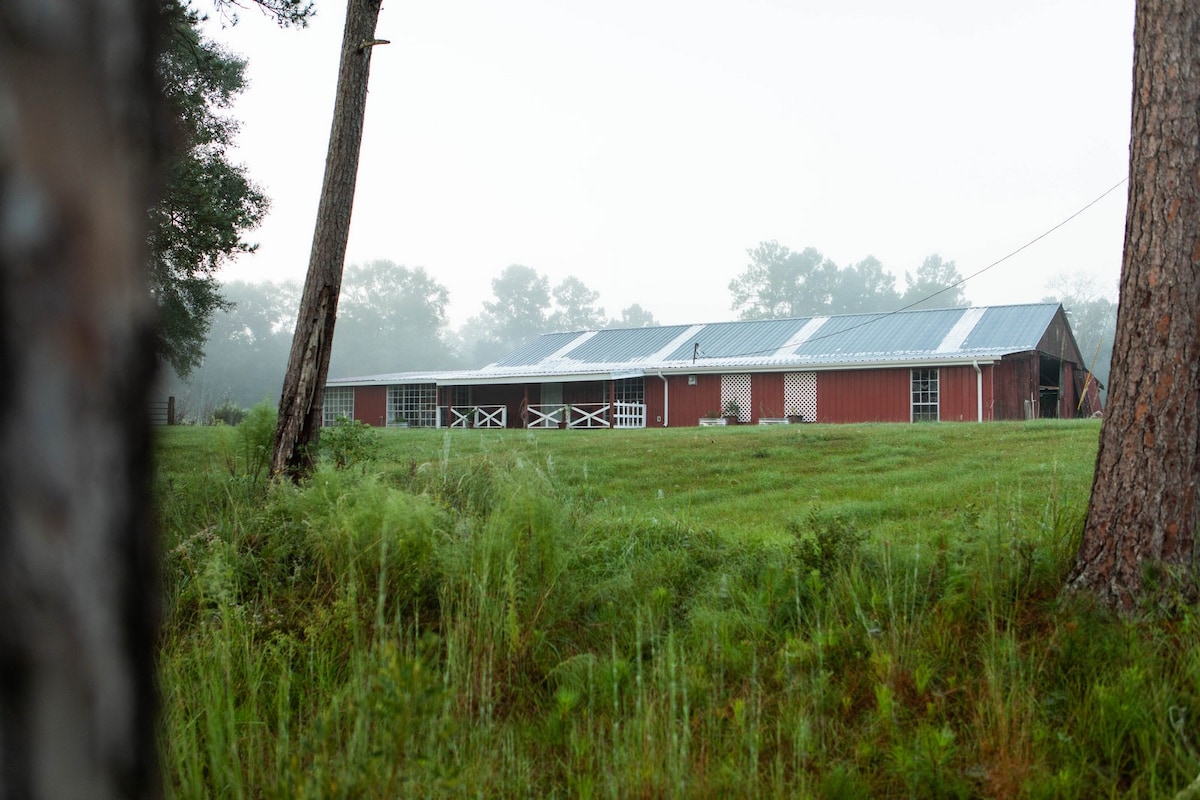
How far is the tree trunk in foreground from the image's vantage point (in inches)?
267

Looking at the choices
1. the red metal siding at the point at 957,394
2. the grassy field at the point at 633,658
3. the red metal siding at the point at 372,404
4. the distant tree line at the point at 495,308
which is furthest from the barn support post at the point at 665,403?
the distant tree line at the point at 495,308

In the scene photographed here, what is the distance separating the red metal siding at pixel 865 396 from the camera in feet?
75.8

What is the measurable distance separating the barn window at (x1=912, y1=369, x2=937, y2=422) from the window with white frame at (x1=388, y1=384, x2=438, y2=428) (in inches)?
619

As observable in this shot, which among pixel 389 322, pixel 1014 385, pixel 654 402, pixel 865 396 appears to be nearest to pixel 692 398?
pixel 654 402

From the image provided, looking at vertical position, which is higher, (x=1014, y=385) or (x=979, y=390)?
(x=1014, y=385)

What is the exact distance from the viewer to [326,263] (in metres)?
6.96

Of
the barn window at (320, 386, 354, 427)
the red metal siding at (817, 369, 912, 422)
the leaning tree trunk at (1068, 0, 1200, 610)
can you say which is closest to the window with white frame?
the barn window at (320, 386, 354, 427)

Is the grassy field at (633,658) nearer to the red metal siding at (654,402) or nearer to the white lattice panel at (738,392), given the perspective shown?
the white lattice panel at (738,392)

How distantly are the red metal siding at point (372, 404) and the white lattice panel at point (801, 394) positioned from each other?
48.4ft

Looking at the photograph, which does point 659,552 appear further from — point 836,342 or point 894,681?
point 836,342

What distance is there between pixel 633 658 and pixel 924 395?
2090cm

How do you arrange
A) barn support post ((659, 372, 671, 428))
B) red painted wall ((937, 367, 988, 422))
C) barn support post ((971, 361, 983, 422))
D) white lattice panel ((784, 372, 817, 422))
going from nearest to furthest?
barn support post ((971, 361, 983, 422)), red painted wall ((937, 367, 988, 422)), white lattice panel ((784, 372, 817, 422)), barn support post ((659, 372, 671, 428))

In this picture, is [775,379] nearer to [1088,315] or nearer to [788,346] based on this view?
[788,346]

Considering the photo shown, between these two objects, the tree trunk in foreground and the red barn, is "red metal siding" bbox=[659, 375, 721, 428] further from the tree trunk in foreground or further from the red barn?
the tree trunk in foreground
